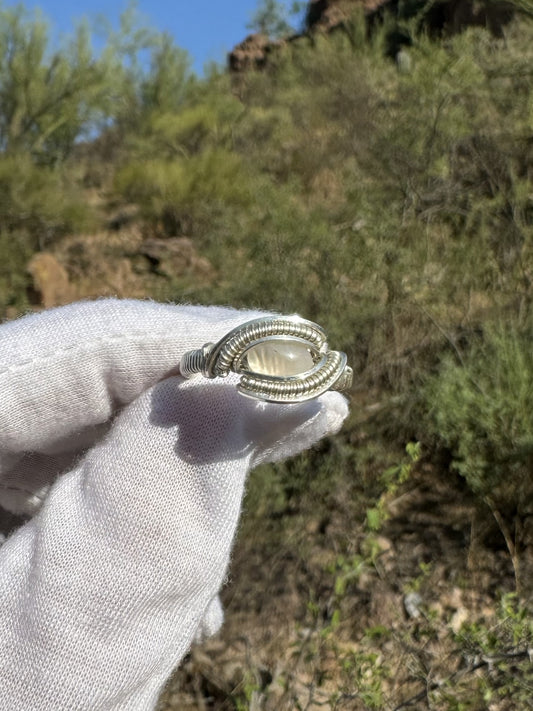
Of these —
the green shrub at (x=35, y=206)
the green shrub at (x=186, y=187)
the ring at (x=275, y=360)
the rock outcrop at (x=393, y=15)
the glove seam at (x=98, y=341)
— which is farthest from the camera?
the rock outcrop at (x=393, y=15)

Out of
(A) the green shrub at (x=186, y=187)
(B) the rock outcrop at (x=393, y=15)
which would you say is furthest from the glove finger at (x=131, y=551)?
(B) the rock outcrop at (x=393, y=15)

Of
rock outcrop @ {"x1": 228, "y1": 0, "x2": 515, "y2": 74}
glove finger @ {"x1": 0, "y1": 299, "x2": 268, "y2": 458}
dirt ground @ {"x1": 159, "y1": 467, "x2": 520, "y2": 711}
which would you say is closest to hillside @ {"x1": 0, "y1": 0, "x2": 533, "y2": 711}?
dirt ground @ {"x1": 159, "y1": 467, "x2": 520, "y2": 711}

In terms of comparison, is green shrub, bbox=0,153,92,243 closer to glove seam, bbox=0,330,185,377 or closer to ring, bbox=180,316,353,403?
glove seam, bbox=0,330,185,377

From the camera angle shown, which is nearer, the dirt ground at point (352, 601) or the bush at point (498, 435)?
the dirt ground at point (352, 601)

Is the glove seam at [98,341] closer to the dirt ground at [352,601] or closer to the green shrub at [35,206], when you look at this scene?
the dirt ground at [352,601]

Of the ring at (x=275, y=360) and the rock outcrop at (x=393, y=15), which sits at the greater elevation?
the ring at (x=275, y=360)

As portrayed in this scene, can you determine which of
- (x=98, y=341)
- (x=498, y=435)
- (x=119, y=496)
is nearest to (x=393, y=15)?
(x=498, y=435)
